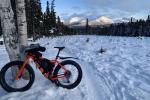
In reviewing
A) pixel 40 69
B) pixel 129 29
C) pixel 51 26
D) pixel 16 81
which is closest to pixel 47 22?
pixel 51 26

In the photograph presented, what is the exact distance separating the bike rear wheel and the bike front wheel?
2.40 feet

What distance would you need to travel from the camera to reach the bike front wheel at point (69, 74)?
7.78 m

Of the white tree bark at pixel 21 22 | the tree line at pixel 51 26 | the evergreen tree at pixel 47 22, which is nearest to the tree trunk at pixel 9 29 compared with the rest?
the white tree bark at pixel 21 22

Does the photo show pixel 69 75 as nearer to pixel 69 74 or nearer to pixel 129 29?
pixel 69 74

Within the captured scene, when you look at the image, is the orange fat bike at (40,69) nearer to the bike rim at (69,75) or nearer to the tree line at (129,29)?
the bike rim at (69,75)

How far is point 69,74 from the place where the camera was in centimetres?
786

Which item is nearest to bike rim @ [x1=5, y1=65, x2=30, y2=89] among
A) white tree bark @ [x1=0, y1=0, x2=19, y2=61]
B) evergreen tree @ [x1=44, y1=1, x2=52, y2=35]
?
white tree bark @ [x1=0, y1=0, x2=19, y2=61]

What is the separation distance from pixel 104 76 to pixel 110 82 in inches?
35.5

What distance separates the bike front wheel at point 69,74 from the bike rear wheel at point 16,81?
2.40 ft

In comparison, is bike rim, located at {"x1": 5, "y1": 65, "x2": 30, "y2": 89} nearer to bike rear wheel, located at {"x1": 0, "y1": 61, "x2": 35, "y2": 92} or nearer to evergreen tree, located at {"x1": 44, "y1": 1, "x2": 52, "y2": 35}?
bike rear wheel, located at {"x1": 0, "y1": 61, "x2": 35, "y2": 92}

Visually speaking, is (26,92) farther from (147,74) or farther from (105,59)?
(105,59)

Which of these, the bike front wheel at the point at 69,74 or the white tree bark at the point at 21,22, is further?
the white tree bark at the point at 21,22

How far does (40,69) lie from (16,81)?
0.86 meters

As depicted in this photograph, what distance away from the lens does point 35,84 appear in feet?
26.8
